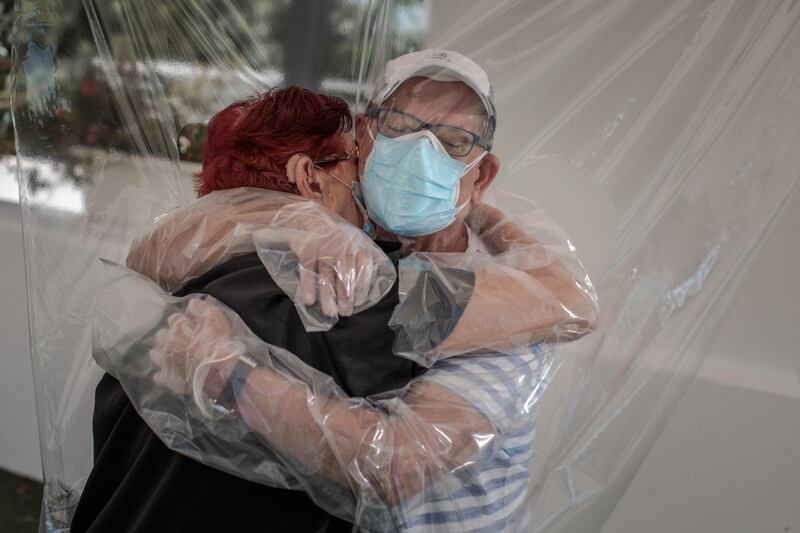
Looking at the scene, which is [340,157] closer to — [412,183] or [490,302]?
[412,183]

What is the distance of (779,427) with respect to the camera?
1.44 meters

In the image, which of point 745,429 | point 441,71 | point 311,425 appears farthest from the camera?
point 745,429

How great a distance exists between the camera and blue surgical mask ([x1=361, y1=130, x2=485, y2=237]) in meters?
1.00

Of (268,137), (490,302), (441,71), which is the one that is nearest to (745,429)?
(490,302)

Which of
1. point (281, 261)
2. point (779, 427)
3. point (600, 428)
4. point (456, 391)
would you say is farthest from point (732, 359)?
point (281, 261)

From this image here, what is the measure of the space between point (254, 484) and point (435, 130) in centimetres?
51

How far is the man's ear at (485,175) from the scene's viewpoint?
1079 mm

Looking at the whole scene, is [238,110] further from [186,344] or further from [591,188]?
[591,188]

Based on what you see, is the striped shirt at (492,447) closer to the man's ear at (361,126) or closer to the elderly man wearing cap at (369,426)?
the elderly man wearing cap at (369,426)

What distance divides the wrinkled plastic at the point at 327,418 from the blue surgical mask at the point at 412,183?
247 millimetres

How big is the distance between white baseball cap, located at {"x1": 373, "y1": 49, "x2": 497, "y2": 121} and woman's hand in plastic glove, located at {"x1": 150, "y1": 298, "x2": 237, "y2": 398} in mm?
396

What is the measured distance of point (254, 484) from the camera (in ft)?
2.94

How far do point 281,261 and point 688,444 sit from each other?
1.03 meters

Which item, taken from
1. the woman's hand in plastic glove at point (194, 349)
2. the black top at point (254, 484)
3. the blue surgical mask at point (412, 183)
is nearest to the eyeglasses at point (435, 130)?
the blue surgical mask at point (412, 183)
